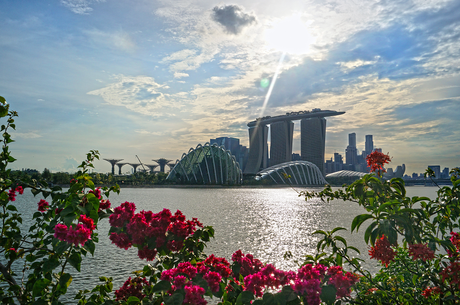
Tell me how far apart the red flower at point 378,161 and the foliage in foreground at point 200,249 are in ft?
0.04

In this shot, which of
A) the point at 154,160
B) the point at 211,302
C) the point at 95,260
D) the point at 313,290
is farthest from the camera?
the point at 154,160

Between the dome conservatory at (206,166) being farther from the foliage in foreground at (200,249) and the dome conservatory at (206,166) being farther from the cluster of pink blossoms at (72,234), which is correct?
the cluster of pink blossoms at (72,234)

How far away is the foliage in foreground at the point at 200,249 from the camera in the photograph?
241 centimetres

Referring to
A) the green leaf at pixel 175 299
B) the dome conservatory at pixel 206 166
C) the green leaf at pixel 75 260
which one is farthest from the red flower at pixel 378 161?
the dome conservatory at pixel 206 166

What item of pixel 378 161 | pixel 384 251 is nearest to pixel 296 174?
pixel 378 161

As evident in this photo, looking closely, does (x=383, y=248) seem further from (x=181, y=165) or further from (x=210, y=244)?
(x=181, y=165)

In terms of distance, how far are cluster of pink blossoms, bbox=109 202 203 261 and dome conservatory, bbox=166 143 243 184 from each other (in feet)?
314

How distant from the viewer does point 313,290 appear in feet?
7.73

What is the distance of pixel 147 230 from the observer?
10.2 feet

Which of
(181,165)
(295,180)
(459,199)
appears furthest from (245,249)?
(295,180)

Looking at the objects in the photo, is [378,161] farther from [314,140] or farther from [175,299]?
[314,140]

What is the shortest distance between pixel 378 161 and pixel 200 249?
99.4 inches

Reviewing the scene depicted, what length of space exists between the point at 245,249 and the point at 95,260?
7.54 m

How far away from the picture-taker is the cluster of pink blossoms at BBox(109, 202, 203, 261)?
308cm
